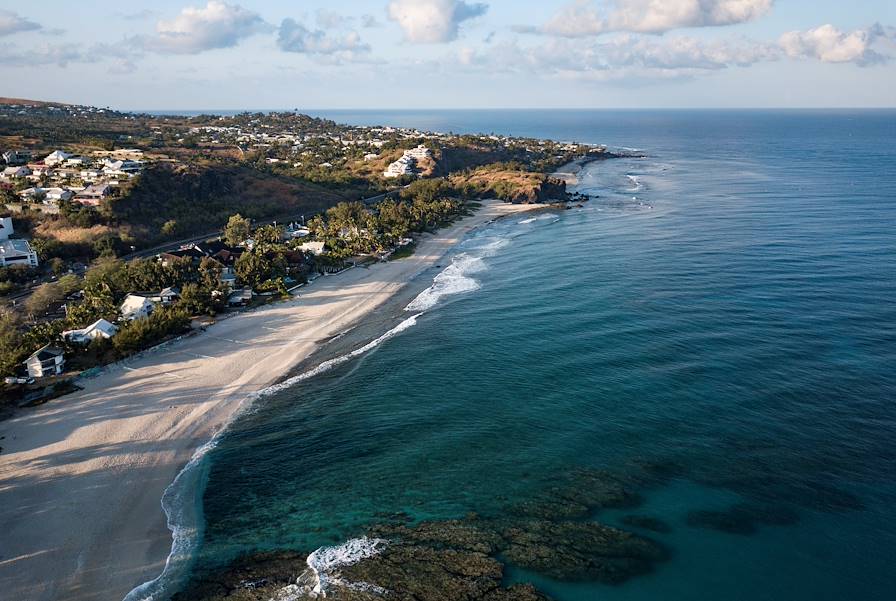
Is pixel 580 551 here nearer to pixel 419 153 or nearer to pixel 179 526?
pixel 179 526

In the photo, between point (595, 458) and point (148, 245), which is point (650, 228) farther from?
point (148, 245)

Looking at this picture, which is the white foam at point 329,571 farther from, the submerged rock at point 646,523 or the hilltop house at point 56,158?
the hilltop house at point 56,158

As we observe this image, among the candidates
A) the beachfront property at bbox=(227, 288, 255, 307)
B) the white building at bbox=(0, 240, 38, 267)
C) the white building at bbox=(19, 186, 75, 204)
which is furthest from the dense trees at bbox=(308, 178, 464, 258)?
the white building at bbox=(19, 186, 75, 204)

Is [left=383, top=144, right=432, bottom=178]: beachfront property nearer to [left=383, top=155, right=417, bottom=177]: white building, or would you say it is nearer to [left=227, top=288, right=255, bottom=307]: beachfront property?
[left=383, top=155, right=417, bottom=177]: white building

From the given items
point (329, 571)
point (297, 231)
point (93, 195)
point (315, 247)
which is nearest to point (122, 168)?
point (93, 195)

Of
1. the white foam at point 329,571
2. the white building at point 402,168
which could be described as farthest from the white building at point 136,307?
the white building at point 402,168

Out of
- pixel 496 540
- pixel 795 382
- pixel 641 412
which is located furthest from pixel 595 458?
pixel 795 382

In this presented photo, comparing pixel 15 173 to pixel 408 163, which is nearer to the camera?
pixel 15 173
